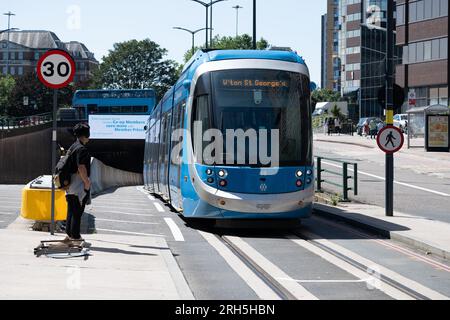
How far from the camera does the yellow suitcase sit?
14.6 metres

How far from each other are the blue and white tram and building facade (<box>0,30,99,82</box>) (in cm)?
16245

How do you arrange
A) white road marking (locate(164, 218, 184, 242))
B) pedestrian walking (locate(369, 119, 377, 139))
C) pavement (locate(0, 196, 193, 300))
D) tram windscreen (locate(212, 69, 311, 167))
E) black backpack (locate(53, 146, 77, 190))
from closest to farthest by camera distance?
pavement (locate(0, 196, 193, 300)) < black backpack (locate(53, 146, 77, 190)) < white road marking (locate(164, 218, 184, 242)) < tram windscreen (locate(212, 69, 311, 167)) < pedestrian walking (locate(369, 119, 377, 139))

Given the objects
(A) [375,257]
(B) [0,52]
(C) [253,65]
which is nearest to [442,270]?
(A) [375,257]

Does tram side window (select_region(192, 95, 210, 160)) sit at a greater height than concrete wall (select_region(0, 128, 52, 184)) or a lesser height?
greater

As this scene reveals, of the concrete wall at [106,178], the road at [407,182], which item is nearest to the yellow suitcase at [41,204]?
the road at [407,182]

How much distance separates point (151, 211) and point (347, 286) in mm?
11732

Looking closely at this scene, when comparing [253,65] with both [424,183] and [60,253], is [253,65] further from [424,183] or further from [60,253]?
[424,183]

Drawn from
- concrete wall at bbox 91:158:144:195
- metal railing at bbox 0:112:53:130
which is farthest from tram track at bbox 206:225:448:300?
metal railing at bbox 0:112:53:130

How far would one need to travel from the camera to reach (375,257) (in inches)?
468

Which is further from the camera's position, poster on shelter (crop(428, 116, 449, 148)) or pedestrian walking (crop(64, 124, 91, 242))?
poster on shelter (crop(428, 116, 449, 148))

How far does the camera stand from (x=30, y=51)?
180 meters

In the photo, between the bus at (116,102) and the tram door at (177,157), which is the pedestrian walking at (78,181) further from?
the bus at (116,102)

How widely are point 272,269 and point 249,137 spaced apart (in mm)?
4568

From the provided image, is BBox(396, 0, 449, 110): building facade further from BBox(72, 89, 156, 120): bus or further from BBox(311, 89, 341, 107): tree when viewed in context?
BBox(311, 89, 341, 107): tree
